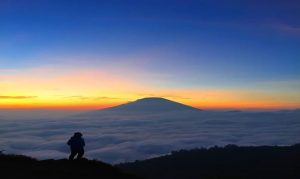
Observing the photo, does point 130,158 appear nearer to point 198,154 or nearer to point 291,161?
point 198,154

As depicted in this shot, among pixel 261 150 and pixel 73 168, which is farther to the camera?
pixel 261 150

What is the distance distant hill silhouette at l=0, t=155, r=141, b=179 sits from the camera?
19031 mm

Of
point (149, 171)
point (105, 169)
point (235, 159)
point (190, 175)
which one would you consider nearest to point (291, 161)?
point (235, 159)

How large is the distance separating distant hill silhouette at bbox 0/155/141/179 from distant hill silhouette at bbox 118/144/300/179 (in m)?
69.2

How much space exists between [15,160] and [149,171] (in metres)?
88.6

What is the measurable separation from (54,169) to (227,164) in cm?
10130

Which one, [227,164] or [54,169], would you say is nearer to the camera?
[54,169]

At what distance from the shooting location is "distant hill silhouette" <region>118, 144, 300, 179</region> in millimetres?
98463

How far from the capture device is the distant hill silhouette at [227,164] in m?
98.5

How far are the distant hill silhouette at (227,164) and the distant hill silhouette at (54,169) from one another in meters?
69.2

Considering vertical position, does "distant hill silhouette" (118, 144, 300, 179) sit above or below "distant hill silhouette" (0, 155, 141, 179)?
below

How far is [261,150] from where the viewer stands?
430 feet

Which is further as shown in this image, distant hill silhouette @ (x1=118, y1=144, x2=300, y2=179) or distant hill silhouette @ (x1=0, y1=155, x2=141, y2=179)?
distant hill silhouette @ (x1=118, y1=144, x2=300, y2=179)

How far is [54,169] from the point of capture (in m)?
20.0
